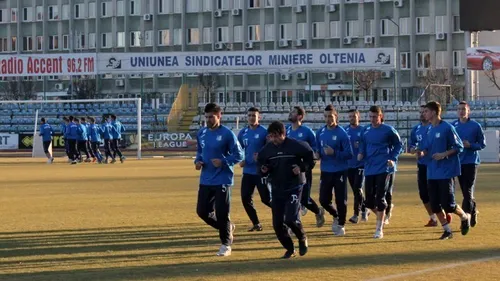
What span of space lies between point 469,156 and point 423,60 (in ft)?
222

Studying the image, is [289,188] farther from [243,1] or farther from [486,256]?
[243,1]

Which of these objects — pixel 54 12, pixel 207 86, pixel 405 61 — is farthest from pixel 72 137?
pixel 54 12

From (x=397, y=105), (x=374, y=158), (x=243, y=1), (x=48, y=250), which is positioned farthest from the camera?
(x=243, y=1)

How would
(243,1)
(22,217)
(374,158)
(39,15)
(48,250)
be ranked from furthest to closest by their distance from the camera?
(39,15)
(243,1)
(22,217)
(374,158)
(48,250)

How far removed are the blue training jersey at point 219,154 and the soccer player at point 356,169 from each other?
4210 millimetres

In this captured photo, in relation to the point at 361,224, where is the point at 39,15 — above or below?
above

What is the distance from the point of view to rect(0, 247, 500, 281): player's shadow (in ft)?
37.7

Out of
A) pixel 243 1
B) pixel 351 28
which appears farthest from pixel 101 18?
pixel 351 28

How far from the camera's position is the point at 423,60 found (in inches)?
3263

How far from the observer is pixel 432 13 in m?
81.6

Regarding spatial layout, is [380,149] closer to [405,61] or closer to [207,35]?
[405,61]

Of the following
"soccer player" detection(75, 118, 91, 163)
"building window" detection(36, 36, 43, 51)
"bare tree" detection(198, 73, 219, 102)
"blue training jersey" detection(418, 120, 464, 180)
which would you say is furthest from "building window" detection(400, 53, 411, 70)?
"blue training jersey" detection(418, 120, 464, 180)

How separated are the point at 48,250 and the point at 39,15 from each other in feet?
268

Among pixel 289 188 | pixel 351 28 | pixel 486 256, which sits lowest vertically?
pixel 486 256
